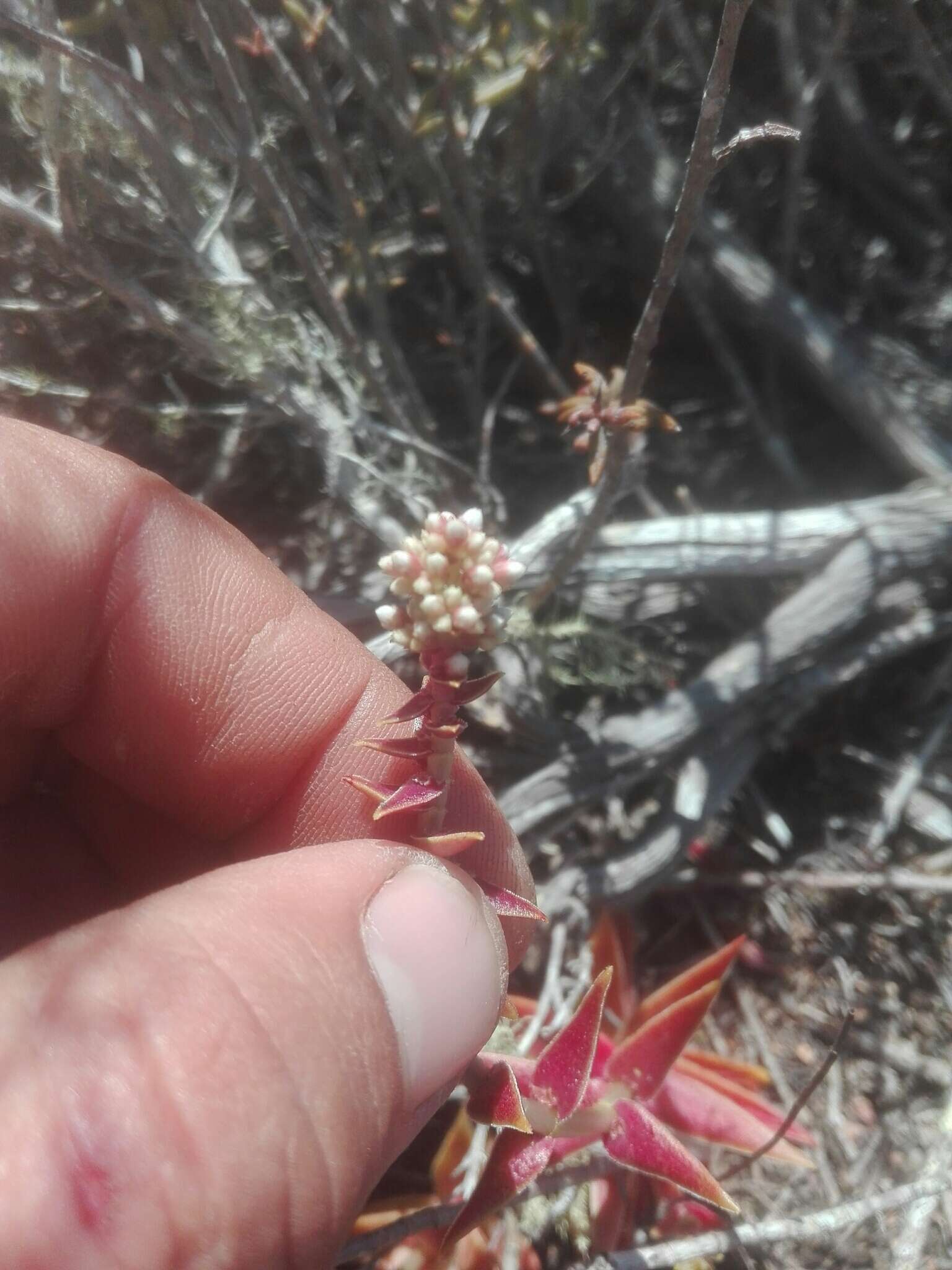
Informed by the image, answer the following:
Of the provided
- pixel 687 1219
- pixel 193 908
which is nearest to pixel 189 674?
pixel 193 908

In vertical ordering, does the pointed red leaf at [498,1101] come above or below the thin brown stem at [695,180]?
below

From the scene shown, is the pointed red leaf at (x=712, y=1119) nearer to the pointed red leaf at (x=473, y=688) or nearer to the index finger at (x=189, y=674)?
the index finger at (x=189, y=674)

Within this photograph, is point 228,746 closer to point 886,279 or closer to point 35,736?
point 35,736

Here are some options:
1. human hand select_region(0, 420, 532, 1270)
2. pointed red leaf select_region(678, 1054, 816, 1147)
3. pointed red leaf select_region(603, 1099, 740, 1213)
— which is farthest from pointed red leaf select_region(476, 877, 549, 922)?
pointed red leaf select_region(678, 1054, 816, 1147)

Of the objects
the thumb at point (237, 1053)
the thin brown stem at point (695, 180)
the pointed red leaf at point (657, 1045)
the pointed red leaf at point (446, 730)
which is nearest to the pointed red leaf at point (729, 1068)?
the pointed red leaf at point (657, 1045)

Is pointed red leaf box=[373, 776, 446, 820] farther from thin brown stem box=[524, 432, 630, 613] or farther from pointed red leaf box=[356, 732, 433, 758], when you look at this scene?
thin brown stem box=[524, 432, 630, 613]

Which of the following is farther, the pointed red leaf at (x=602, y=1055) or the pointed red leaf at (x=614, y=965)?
the pointed red leaf at (x=614, y=965)

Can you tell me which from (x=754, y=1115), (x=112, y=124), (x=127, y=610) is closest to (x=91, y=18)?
(x=112, y=124)

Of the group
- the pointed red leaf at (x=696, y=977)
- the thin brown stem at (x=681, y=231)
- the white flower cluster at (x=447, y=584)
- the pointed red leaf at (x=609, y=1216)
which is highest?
the thin brown stem at (x=681, y=231)

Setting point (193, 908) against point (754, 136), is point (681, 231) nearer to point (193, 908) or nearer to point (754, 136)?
point (754, 136)
